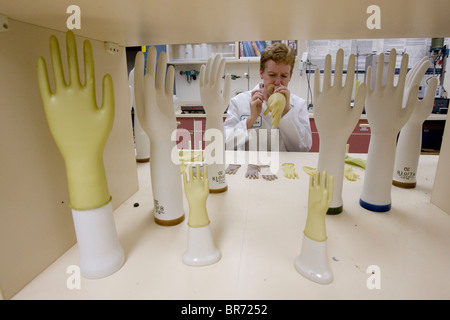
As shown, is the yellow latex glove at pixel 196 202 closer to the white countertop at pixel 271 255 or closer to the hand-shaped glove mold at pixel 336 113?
the white countertop at pixel 271 255

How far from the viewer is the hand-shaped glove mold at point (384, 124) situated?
65cm

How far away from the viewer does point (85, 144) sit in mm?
435

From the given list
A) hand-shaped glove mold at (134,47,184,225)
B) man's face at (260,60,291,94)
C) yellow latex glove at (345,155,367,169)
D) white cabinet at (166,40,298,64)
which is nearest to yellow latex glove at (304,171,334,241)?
hand-shaped glove mold at (134,47,184,225)

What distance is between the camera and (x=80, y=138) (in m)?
0.43

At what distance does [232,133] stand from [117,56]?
3.12 ft

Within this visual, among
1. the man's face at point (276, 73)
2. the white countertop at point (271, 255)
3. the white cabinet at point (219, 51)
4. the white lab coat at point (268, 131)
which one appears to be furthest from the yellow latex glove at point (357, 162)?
the white cabinet at point (219, 51)

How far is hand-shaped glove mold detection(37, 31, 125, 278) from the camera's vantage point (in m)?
0.41

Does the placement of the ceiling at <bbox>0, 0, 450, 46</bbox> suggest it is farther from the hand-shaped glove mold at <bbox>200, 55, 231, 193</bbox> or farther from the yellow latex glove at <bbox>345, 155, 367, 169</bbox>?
the yellow latex glove at <bbox>345, 155, 367, 169</bbox>

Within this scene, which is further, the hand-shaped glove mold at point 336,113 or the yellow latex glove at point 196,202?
the hand-shaped glove mold at point 336,113

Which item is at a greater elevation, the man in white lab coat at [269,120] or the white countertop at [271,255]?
the man in white lab coat at [269,120]

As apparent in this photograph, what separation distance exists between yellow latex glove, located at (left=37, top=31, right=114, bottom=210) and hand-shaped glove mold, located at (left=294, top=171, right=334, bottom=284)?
0.36m

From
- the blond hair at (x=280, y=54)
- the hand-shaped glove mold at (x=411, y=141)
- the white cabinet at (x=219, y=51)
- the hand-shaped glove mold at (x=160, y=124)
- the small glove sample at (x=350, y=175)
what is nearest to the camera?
the hand-shaped glove mold at (x=160, y=124)
